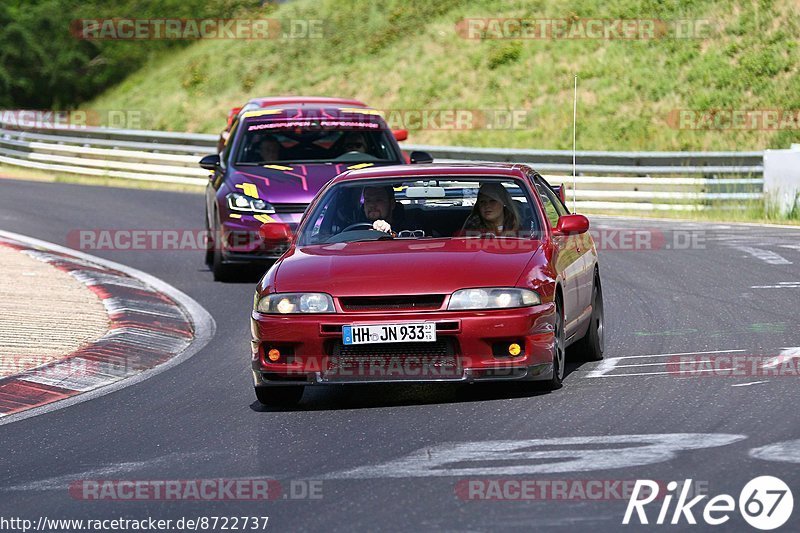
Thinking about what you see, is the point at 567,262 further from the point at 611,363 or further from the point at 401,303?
the point at 401,303

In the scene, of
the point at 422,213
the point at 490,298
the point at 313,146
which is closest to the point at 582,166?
the point at 313,146

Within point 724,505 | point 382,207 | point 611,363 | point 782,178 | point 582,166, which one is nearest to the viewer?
point 724,505

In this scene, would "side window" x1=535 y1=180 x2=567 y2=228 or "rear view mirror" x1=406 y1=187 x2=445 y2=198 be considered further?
"side window" x1=535 y1=180 x2=567 y2=228

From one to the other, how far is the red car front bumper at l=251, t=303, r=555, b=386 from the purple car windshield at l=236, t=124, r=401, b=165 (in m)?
7.77

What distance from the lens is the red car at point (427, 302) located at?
846 cm

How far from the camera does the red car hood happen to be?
8.57m

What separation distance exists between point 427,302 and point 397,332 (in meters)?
0.26

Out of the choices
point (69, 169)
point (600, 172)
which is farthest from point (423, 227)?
point (69, 169)

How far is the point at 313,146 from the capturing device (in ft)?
54.6

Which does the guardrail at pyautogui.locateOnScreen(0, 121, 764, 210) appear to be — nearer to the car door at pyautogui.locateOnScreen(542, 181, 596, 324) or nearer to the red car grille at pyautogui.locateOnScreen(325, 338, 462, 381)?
the car door at pyautogui.locateOnScreen(542, 181, 596, 324)

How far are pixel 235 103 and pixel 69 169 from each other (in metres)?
16.6

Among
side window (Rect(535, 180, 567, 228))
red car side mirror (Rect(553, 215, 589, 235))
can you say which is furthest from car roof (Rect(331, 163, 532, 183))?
red car side mirror (Rect(553, 215, 589, 235))

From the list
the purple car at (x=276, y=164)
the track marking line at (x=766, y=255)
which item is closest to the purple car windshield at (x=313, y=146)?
the purple car at (x=276, y=164)

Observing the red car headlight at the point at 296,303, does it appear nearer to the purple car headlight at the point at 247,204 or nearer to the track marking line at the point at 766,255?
the purple car headlight at the point at 247,204
